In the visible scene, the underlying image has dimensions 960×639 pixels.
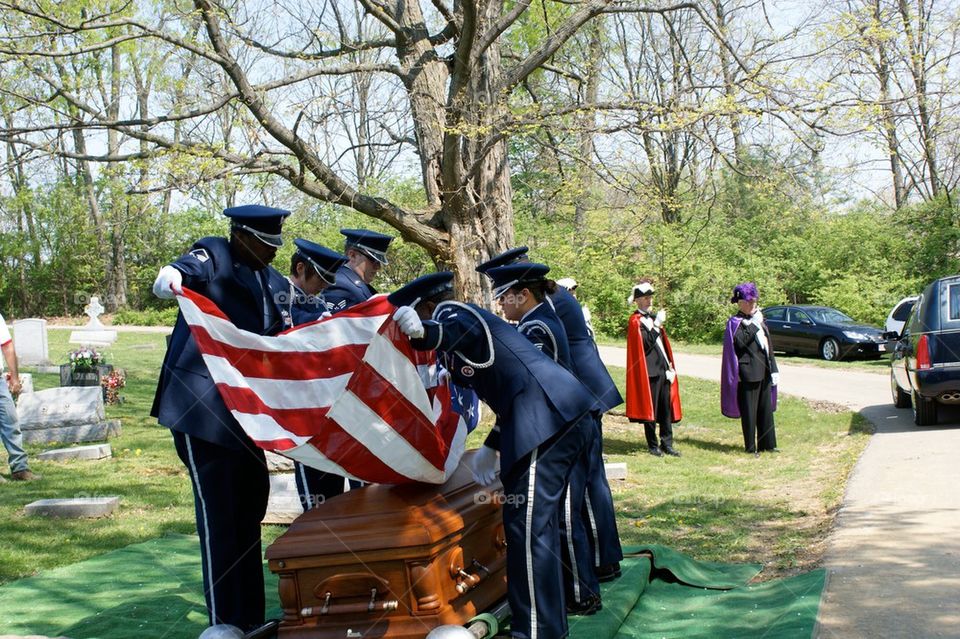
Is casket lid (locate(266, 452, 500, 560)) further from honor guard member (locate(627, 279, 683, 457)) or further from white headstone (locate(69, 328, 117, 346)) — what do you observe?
white headstone (locate(69, 328, 117, 346))

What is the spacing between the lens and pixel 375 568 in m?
4.25

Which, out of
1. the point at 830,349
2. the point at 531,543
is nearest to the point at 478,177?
the point at 531,543

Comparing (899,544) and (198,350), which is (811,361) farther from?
(198,350)

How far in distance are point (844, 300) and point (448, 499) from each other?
29225mm

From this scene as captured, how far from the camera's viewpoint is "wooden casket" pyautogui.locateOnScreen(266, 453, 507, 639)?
422 cm

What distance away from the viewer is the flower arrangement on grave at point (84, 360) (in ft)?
53.0

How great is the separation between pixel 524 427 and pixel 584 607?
1.37 m

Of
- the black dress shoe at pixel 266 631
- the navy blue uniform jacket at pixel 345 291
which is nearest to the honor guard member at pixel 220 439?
the black dress shoe at pixel 266 631

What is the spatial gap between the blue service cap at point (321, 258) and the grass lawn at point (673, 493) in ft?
8.90

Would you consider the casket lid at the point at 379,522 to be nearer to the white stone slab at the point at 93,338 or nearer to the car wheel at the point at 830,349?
the car wheel at the point at 830,349

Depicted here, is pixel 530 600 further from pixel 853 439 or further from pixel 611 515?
pixel 853 439

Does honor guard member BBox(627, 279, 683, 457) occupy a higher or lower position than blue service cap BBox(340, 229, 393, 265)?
lower

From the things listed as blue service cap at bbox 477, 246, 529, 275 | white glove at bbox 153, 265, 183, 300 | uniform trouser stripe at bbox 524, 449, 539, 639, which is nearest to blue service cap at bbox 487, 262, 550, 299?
blue service cap at bbox 477, 246, 529, 275

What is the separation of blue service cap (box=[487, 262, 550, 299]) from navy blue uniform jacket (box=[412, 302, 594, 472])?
0.72 meters
